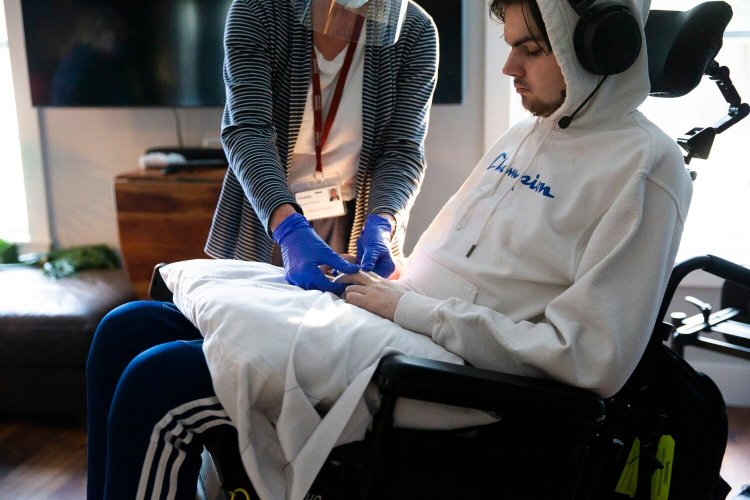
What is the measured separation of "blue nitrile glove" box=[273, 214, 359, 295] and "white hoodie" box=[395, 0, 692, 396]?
139 mm

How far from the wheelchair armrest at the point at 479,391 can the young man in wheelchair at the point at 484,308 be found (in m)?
0.05

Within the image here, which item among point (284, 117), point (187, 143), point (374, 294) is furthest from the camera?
point (187, 143)

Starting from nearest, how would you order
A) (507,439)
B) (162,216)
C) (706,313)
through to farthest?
(507,439) < (706,313) < (162,216)

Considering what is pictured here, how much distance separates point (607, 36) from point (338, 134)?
0.70 metres

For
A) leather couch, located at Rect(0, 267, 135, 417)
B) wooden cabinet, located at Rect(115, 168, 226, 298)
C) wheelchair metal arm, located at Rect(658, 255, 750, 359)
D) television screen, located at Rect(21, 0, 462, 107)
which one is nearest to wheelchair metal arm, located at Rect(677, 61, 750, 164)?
wheelchair metal arm, located at Rect(658, 255, 750, 359)

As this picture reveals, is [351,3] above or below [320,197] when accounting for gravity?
above

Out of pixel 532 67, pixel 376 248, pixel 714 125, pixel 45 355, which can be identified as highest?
pixel 532 67

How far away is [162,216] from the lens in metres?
2.28

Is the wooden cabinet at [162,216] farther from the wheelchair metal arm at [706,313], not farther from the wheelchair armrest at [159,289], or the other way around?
the wheelchair metal arm at [706,313]

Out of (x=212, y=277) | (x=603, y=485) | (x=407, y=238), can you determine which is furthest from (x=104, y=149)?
(x=603, y=485)

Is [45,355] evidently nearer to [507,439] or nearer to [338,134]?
[338,134]

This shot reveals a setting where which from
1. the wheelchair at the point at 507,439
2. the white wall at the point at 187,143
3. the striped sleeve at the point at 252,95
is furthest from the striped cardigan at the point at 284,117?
the white wall at the point at 187,143

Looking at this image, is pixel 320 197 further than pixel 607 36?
Yes

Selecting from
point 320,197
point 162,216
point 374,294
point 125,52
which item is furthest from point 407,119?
point 125,52
